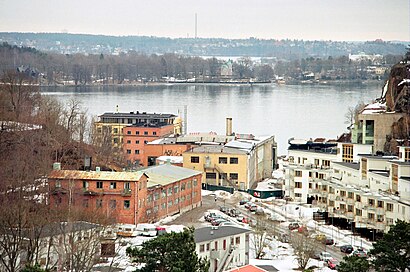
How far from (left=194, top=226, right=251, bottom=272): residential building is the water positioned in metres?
9.03

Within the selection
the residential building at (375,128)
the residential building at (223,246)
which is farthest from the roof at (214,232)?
the residential building at (375,128)

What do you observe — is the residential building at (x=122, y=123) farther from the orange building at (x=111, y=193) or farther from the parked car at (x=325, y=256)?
the parked car at (x=325, y=256)

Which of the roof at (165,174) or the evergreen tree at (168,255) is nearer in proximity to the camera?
the evergreen tree at (168,255)

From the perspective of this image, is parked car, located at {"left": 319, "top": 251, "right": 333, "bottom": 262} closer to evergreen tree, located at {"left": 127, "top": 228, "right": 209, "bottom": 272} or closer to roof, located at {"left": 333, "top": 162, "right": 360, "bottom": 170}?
evergreen tree, located at {"left": 127, "top": 228, "right": 209, "bottom": 272}

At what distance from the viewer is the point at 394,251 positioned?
5859mm

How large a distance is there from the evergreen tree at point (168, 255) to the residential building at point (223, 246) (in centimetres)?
72

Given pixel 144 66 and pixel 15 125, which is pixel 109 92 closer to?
pixel 144 66

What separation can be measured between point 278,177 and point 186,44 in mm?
79536

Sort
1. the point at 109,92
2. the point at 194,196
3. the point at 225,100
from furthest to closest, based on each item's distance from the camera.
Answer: the point at 109,92, the point at 225,100, the point at 194,196

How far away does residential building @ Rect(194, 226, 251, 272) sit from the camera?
6.40 meters

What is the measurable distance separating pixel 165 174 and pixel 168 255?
3616 mm

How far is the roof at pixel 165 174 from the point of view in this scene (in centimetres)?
868

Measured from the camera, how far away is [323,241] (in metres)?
7.70

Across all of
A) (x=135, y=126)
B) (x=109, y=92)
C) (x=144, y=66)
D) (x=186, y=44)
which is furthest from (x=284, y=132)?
(x=186, y=44)
